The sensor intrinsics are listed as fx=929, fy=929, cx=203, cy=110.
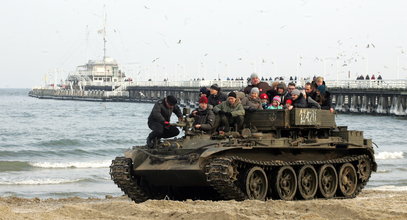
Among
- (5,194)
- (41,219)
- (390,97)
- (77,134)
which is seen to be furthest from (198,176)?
(390,97)

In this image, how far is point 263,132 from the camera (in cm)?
1955

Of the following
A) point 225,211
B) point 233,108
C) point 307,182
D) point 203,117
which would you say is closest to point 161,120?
point 203,117

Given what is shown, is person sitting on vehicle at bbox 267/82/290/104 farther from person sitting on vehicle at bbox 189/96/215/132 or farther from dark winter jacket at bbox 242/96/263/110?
person sitting on vehicle at bbox 189/96/215/132

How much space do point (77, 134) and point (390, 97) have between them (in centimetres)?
3967

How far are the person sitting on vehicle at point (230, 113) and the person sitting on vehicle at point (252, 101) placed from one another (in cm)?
42

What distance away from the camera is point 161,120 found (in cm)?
1933

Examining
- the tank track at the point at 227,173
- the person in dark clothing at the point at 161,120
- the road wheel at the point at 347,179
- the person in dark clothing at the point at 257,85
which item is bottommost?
the road wheel at the point at 347,179

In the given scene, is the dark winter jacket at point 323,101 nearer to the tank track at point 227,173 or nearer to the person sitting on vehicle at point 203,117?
A: the tank track at point 227,173

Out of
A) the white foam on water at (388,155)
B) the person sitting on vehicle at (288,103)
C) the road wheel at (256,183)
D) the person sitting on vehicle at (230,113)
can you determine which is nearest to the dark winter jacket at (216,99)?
the person sitting on vehicle at (230,113)

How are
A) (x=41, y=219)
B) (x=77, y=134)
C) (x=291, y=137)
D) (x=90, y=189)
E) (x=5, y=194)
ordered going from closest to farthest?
(x=41, y=219), (x=291, y=137), (x=5, y=194), (x=90, y=189), (x=77, y=134)

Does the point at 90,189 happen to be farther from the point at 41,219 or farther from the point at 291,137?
the point at 41,219

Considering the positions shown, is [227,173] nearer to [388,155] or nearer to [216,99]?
[216,99]

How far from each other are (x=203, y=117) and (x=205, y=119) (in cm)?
11

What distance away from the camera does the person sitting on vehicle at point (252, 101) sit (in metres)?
19.7
